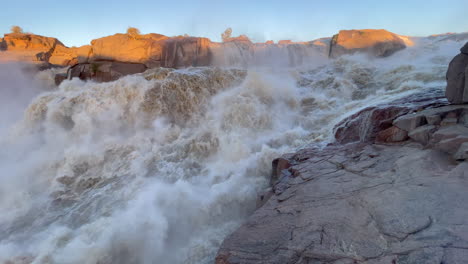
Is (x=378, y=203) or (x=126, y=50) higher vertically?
(x=126, y=50)

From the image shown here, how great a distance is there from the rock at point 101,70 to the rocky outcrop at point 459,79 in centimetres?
1235

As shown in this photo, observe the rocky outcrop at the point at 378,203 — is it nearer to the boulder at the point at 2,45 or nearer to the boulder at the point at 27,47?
the boulder at the point at 27,47

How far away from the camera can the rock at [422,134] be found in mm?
3389

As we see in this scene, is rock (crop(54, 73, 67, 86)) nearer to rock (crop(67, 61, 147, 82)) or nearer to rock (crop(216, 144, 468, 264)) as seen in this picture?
rock (crop(67, 61, 147, 82))

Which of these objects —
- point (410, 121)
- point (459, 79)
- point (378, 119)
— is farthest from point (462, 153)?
point (378, 119)

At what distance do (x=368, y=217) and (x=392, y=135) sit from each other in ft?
6.79

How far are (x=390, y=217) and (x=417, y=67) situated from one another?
8.27m

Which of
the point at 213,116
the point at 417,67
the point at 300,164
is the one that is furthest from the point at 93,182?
the point at 417,67

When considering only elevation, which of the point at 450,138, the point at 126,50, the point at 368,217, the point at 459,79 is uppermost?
the point at 126,50

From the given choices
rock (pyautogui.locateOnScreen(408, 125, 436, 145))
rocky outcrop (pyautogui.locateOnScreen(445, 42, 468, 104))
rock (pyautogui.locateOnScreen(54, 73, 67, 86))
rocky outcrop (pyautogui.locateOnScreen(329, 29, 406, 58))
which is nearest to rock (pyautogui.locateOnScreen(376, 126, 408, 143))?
rock (pyautogui.locateOnScreen(408, 125, 436, 145))

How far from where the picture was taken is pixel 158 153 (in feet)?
20.8

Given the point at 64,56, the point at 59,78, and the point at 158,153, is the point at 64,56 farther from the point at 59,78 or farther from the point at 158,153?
the point at 158,153

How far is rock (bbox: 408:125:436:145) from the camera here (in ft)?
11.1

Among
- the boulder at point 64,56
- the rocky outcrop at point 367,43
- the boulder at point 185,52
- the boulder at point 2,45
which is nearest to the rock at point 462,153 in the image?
the rocky outcrop at point 367,43
